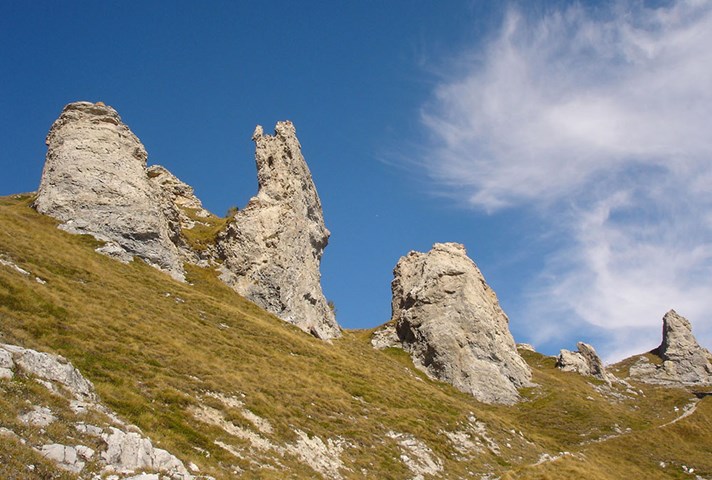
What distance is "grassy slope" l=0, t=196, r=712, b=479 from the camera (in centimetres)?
2655

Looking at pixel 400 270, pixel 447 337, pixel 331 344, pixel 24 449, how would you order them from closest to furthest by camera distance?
pixel 24 449
pixel 331 344
pixel 447 337
pixel 400 270

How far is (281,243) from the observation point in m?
73.0

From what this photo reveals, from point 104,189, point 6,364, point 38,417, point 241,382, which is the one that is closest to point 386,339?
point 104,189

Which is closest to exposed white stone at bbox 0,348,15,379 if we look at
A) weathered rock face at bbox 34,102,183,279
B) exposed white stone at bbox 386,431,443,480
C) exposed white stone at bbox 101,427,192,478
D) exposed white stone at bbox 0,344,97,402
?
exposed white stone at bbox 0,344,97,402

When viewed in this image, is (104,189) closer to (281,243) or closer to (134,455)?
(281,243)

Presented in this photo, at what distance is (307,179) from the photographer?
8706 cm

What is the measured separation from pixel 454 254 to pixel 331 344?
4129 centimetres

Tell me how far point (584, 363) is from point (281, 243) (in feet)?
231

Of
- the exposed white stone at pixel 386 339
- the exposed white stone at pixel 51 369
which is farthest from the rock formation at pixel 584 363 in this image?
the exposed white stone at pixel 51 369

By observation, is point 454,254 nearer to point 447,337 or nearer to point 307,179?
point 447,337

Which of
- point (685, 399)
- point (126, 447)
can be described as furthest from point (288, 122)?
point (685, 399)

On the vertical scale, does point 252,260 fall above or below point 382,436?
above

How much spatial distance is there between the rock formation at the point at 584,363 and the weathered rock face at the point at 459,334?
14.1 metres

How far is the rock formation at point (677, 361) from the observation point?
12786cm
